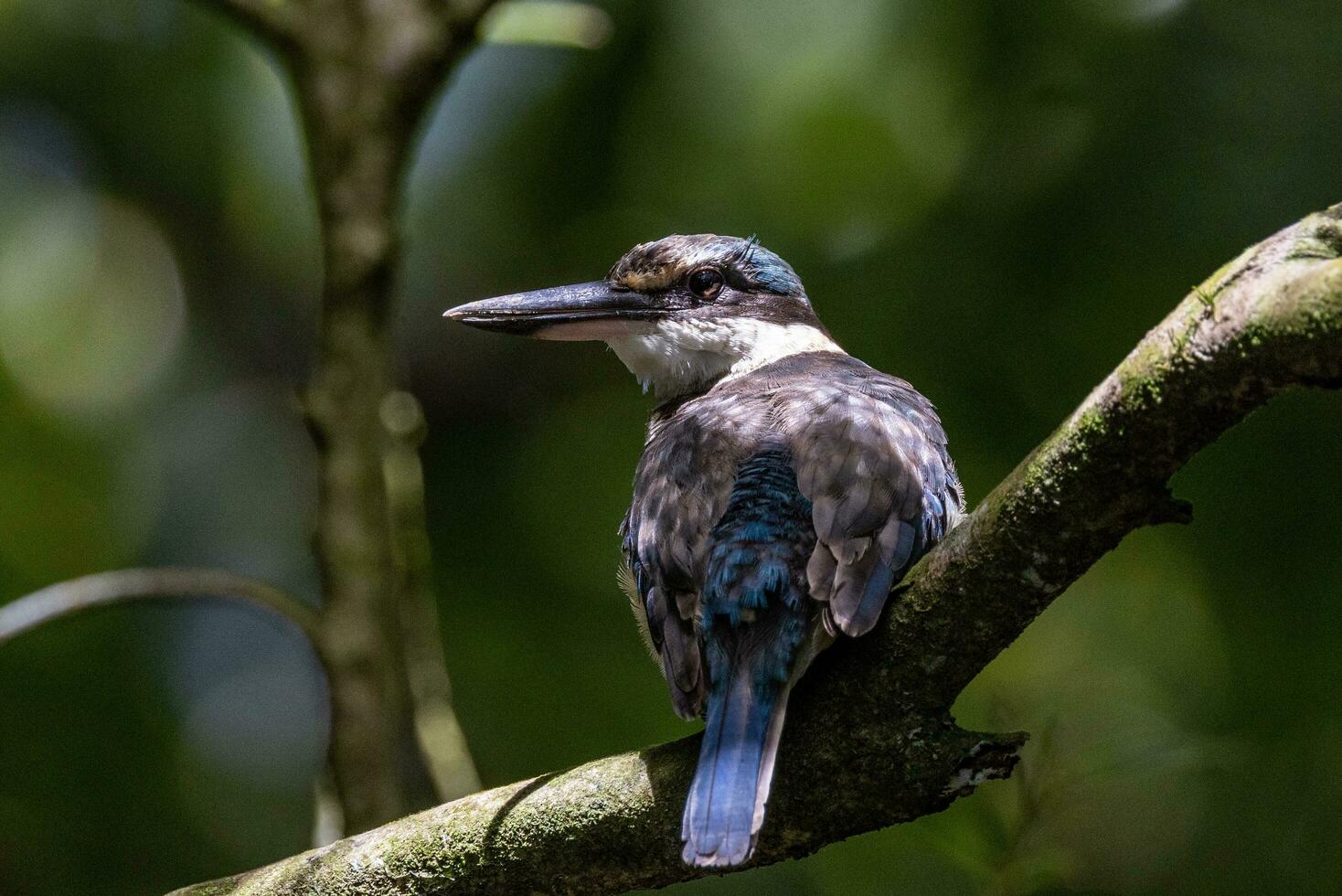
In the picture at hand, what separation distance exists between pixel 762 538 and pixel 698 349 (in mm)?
1437

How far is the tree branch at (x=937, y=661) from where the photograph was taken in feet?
6.03

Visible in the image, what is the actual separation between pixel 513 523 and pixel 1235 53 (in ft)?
11.1

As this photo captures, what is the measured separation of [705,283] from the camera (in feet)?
13.5

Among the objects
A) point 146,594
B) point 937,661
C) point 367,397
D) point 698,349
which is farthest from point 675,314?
point 937,661

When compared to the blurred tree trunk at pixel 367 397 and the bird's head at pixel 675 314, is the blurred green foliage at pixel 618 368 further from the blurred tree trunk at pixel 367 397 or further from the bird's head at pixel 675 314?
the bird's head at pixel 675 314

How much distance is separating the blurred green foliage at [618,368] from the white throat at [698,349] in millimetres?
993

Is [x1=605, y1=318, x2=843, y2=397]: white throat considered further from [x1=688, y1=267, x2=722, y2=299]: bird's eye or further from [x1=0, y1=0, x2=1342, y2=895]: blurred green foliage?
[x1=0, y1=0, x2=1342, y2=895]: blurred green foliage

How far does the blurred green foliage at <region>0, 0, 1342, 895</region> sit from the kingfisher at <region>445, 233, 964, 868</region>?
4.46 feet

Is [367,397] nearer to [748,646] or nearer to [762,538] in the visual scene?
[762,538]

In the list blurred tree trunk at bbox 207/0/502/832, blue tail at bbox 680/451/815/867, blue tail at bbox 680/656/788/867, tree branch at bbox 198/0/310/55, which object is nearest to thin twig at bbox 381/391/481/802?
blurred tree trunk at bbox 207/0/502/832

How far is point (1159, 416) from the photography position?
190cm

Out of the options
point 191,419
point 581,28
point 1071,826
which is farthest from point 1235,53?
point 191,419

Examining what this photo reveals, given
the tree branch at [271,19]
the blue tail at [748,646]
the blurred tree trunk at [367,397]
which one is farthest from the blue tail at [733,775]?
the tree branch at [271,19]

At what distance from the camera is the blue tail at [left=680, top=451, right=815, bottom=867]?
2.19 m
